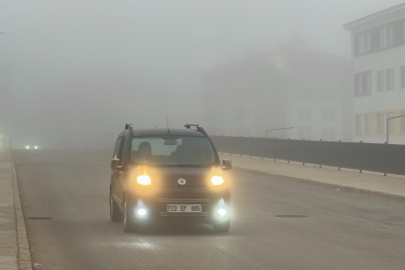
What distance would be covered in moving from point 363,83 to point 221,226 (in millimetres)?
45986

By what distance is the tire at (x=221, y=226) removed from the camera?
11.4 metres

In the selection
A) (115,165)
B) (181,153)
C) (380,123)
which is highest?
(380,123)

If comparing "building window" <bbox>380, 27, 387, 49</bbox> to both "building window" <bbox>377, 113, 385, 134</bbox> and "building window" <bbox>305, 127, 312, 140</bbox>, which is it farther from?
"building window" <bbox>305, 127, 312, 140</bbox>

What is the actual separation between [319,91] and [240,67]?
13.5 meters

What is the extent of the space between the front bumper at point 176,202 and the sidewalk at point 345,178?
27.1 ft

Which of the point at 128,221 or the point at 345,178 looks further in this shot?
the point at 345,178

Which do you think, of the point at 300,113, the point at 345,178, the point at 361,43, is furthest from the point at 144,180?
the point at 300,113

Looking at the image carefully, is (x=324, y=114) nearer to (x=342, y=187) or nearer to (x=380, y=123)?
(x=380, y=123)

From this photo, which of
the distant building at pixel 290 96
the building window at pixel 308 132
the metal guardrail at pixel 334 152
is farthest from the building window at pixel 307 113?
the metal guardrail at pixel 334 152

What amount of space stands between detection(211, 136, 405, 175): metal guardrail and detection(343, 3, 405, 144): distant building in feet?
51.5

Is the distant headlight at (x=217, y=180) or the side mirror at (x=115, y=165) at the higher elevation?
the side mirror at (x=115, y=165)

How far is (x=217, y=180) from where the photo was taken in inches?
447

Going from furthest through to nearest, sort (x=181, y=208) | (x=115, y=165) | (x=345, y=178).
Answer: (x=345, y=178)
(x=115, y=165)
(x=181, y=208)

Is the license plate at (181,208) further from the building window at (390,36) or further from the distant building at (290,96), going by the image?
the distant building at (290,96)
